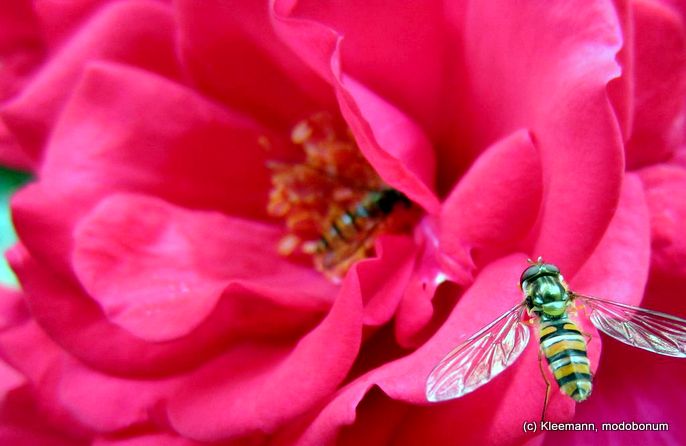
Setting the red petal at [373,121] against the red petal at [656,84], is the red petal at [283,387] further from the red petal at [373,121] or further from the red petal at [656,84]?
the red petal at [656,84]

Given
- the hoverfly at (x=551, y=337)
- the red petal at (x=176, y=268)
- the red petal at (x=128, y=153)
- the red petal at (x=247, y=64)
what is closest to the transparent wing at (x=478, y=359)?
the hoverfly at (x=551, y=337)

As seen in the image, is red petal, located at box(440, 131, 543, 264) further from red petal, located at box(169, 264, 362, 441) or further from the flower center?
the flower center

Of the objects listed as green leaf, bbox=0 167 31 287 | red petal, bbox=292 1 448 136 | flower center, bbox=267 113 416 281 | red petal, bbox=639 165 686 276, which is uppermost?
red petal, bbox=292 1 448 136

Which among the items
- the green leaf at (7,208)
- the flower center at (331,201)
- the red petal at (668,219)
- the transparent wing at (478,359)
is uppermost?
the red petal at (668,219)

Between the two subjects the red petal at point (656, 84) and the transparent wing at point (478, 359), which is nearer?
the transparent wing at point (478, 359)

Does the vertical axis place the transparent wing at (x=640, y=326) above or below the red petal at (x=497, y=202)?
below

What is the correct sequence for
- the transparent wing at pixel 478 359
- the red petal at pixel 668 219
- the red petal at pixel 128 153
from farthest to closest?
the red petal at pixel 128 153 < the red petal at pixel 668 219 < the transparent wing at pixel 478 359

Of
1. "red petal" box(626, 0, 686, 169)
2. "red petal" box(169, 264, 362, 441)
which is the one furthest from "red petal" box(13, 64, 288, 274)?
"red petal" box(626, 0, 686, 169)

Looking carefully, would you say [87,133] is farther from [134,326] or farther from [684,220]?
[684,220]
